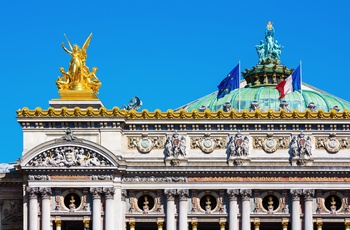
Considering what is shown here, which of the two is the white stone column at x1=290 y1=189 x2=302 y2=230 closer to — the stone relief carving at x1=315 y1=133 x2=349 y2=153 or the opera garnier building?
the opera garnier building

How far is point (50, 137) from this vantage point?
7794 cm

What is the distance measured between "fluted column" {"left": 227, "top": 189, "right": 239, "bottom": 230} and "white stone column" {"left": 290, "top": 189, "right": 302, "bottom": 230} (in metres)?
3.55

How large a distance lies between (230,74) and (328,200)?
12.2 m

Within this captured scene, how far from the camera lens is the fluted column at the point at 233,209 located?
76688 mm

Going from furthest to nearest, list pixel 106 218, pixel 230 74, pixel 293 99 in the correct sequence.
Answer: pixel 293 99 < pixel 230 74 < pixel 106 218

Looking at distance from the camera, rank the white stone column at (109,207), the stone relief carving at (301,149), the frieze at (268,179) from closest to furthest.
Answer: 1. the white stone column at (109,207)
2. the frieze at (268,179)
3. the stone relief carving at (301,149)

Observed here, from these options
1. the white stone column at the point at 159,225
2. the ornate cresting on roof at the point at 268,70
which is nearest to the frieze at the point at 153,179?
the white stone column at the point at 159,225

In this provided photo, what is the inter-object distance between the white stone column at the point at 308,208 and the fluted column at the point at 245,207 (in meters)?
3.54

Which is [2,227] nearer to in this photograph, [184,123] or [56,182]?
[56,182]

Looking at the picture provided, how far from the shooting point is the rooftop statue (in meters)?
105

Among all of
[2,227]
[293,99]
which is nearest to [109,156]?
[2,227]

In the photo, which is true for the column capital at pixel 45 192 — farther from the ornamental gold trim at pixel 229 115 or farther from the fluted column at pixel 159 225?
the fluted column at pixel 159 225

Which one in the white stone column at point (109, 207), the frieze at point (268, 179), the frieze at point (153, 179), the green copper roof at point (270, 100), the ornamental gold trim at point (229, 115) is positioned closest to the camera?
the white stone column at point (109, 207)

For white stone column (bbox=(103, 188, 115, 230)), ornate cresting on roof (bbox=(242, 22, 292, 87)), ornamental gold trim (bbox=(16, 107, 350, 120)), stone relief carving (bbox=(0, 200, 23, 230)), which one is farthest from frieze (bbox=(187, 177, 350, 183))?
ornate cresting on roof (bbox=(242, 22, 292, 87))
